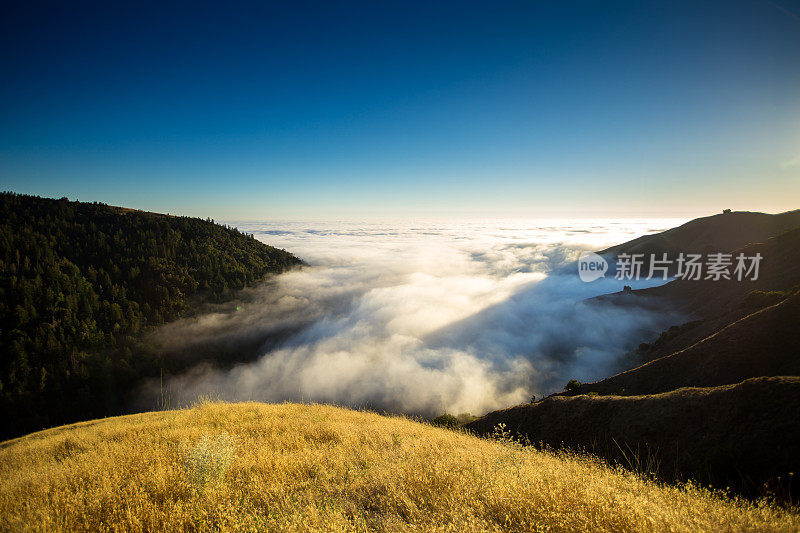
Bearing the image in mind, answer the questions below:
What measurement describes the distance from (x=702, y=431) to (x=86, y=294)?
197488 millimetres

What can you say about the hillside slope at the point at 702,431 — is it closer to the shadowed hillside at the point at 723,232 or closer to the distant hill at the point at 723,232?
the distant hill at the point at 723,232

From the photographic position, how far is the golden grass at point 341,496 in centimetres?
341

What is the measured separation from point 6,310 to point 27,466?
188 metres

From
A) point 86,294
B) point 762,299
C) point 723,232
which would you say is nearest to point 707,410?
point 762,299

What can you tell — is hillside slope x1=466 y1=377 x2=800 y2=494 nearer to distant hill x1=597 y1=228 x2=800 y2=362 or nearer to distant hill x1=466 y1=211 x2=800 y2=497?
distant hill x1=466 y1=211 x2=800 y2=497

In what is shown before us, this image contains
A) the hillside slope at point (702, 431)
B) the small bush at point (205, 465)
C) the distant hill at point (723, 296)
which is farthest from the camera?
the distant hill at point (723, 296)

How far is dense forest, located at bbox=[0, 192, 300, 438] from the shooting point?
100812 mm

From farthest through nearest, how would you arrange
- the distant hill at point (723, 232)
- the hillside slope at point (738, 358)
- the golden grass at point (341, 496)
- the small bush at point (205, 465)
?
the distant hill at point (723, 232), the hillside slope at point (738, 358), the small bush at point (205, 465), the golden grass at point (341, 496)

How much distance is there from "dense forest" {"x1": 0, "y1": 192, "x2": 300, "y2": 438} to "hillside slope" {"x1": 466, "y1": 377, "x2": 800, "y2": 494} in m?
121

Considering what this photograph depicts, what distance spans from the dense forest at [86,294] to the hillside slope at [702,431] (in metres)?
121

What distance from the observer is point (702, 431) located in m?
10.5

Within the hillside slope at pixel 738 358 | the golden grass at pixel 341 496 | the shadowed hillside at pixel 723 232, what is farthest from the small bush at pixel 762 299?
the shadowed hillside at pixel 723 232

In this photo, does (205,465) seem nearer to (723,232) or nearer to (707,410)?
(707,410)

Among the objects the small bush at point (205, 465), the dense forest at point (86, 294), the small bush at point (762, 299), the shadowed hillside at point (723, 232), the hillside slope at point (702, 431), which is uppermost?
the shadowed hillside at point (723, 232)
